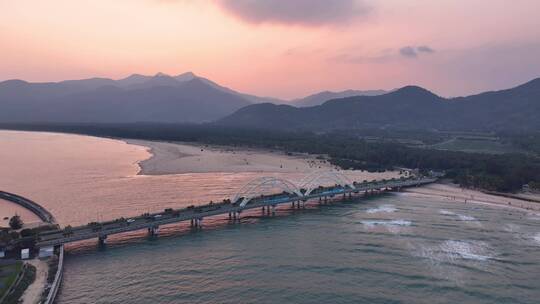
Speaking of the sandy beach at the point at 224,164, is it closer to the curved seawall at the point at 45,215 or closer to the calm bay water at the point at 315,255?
the calm bay water at the point at 315,255

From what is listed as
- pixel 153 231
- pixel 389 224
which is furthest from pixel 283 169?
pixel 153 231

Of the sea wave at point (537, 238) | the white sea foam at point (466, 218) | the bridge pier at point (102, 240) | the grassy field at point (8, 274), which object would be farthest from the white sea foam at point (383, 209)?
the grassy field at point (8, 274)

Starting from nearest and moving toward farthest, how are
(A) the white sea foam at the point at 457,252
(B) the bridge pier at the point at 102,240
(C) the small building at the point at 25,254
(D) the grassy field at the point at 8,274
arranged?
(D) the grassy field at the point at 8,274 → (C) the small building at the point at 25,254 → (A) the white sea foam at the point at 457,252 → (B) the bridge pier at the point at 102,240

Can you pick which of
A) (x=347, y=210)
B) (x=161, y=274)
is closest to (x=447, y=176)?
(x=347, y=210)

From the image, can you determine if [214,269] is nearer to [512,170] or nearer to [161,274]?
[161,274]

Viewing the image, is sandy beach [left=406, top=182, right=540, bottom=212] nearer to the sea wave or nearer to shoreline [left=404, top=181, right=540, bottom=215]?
shoreline [left=404, top=181, right=540, bottom=215]

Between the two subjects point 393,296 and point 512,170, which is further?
point 512,170

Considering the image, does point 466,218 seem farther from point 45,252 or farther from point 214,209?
point 45,252
